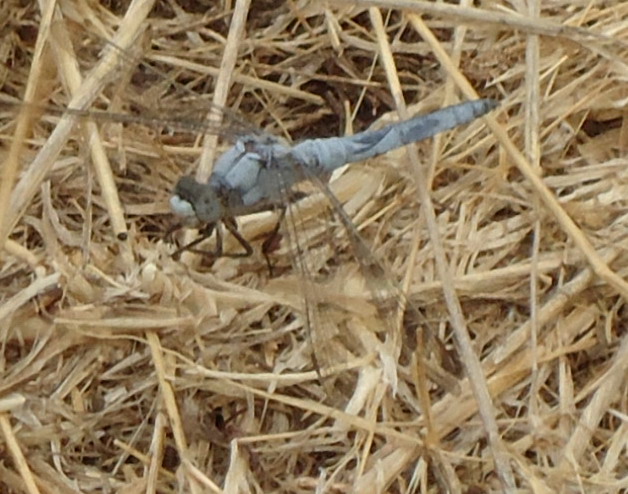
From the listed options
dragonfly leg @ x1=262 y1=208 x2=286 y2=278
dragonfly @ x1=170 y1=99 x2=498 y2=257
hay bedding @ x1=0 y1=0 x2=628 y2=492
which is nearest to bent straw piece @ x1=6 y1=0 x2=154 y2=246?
hay bedding @ x1=0 y1=0 x2=628 y2=492

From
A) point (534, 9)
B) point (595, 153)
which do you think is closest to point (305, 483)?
point (595, 153)

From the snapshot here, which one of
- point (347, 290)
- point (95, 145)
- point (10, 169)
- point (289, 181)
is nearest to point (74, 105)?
point (95, 145)

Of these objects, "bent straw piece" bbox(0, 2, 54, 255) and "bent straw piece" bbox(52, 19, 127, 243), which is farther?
"bent straw piece" bbox(52, 19, 127, 243)

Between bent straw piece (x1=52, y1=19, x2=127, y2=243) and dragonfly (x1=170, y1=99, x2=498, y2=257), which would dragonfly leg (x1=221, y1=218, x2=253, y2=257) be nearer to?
dragonfly (x1=170, y1=99, x2=498, y2=257)

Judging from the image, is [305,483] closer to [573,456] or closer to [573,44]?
[573,456]

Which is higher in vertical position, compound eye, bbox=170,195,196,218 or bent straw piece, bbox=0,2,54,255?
bent straw piece, bbox=0,2,54,255

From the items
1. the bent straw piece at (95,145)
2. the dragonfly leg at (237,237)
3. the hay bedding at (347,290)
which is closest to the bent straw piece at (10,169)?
the hay bedding at (347,290)
